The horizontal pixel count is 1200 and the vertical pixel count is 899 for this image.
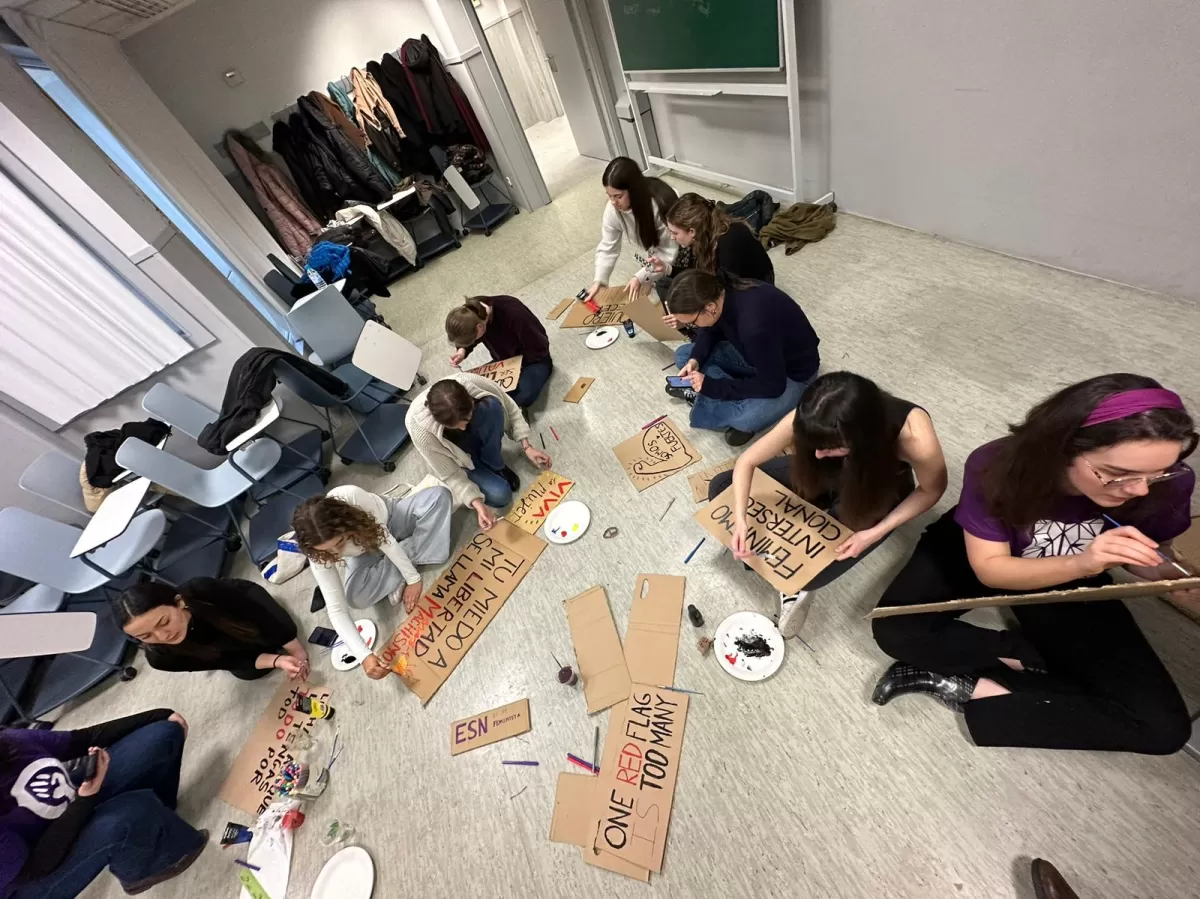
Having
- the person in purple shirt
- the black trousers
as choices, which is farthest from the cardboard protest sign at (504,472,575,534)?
the person in purple shirt

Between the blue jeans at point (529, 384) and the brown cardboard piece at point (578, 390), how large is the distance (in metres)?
0.15

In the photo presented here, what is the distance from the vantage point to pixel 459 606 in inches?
73.4

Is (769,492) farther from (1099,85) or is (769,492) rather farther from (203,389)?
(203,389)

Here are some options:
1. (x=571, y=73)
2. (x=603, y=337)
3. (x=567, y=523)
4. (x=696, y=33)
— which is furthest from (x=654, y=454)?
(x=571, y=73)

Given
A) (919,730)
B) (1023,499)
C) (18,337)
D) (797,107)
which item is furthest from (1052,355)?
(18,337)

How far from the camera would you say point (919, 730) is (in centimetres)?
124

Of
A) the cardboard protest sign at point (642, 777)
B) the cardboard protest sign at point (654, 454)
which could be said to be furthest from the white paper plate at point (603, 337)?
the cardboard protest sign at point (642, 777)

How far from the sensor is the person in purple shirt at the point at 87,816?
1305 mm

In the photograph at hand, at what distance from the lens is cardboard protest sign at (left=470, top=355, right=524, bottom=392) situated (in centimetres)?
230

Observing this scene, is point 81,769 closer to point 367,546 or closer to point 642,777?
point 367,546

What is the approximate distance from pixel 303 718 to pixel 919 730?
194 cm

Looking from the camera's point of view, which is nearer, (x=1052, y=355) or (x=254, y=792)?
(x=254, y=792)

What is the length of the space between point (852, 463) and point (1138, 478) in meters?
0.46

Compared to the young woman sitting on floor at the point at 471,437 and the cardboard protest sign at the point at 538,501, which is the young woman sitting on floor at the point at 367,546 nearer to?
the young woman sitting on floor at the point at 471,437
